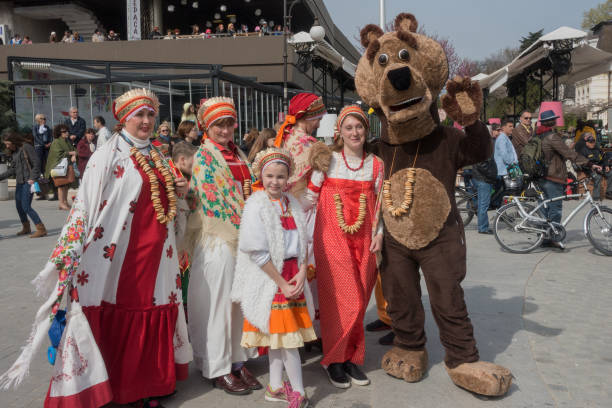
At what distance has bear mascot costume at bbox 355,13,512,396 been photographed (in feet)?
11.1

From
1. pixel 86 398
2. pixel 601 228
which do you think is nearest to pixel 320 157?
pixel 86 398

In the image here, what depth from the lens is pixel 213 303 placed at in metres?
3.43

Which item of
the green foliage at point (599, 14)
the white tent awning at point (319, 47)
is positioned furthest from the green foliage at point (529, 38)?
the white tent awning at point (319, 47)

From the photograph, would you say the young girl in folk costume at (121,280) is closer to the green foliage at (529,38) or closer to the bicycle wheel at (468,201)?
the bicycle wheel at (468,201)

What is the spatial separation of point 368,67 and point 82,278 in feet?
7.37

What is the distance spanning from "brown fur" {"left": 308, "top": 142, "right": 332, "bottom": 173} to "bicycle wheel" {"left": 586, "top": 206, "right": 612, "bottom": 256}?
507 centimetres

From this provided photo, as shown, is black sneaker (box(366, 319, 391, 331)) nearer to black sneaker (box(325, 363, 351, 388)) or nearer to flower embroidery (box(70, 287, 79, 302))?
black sneaker (box(325, 363, 351, 388))

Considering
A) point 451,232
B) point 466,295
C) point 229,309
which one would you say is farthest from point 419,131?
point 466,295

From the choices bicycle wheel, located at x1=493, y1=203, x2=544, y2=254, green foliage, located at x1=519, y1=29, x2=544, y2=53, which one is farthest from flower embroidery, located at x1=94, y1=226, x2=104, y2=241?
green foliage, located at x1=519, y1=29, x2=544, y2=53

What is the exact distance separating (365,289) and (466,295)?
2.33 meters

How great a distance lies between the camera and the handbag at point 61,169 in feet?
37.8

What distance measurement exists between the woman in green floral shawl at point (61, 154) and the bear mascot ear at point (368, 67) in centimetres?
998

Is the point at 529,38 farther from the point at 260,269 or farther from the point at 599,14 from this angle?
the point at 260,269

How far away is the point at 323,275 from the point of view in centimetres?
366
